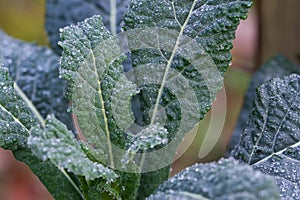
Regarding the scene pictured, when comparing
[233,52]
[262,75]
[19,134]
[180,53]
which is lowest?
[19,134]

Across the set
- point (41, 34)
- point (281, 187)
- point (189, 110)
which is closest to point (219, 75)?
point (189, 110)

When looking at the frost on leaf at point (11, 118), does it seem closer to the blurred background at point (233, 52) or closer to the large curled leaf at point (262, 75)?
the large curled leaf at point (262, 75)

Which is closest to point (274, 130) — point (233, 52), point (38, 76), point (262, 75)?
point (262, 75)

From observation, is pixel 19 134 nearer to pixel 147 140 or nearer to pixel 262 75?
pixel 147 140

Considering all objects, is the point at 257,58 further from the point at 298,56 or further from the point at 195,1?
the point at 195,1

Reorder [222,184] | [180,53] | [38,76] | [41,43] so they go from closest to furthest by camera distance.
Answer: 1. [222,184]
2. [180,53]
3. [38,76]
4. [41,43]

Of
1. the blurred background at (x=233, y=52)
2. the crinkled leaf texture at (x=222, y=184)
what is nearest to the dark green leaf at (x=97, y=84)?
the crinkled leaf texture at (x=222, y=184)
